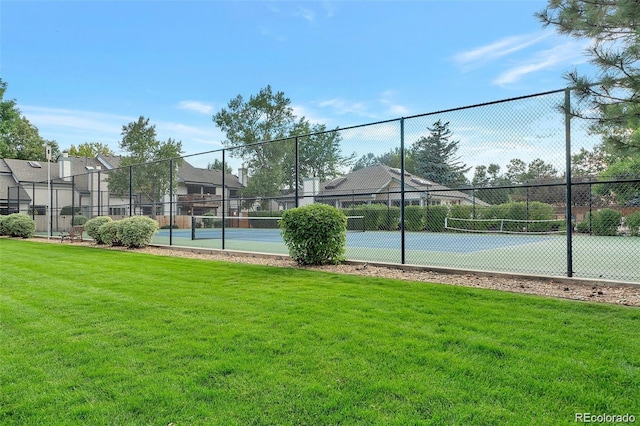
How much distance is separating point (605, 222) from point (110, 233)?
1556cm

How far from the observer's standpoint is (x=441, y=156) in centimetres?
793

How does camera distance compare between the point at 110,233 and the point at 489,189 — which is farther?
the point at 110,233

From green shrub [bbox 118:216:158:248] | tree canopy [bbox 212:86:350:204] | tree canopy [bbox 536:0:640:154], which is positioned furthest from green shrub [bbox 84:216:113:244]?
tree canopy [bbox 536:0:640:154]

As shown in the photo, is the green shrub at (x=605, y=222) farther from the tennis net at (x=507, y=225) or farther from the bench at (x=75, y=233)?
the bench at (x=75, y=233)

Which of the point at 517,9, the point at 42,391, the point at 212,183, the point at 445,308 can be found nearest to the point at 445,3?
the point at 517,9

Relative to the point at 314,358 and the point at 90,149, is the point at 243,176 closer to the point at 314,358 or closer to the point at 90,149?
the point at 90,149

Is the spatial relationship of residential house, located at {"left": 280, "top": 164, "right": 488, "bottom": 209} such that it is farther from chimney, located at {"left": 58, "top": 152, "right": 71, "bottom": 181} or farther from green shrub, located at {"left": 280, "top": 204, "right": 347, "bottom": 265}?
chimney, located at {"left": 58, "top": 152, "right": 71, "bottom": 181}

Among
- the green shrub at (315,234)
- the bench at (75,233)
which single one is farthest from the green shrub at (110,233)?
the green shrub at (315,234)

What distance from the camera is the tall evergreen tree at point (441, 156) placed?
7348 millimetres

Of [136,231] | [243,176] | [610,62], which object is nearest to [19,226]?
[136,231]

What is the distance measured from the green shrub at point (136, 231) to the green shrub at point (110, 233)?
394 millimetres

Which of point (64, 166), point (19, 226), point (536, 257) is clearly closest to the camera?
point (536, 257)

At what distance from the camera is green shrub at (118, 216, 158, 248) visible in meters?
11.8

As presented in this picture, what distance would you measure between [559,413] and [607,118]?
3290 mm
